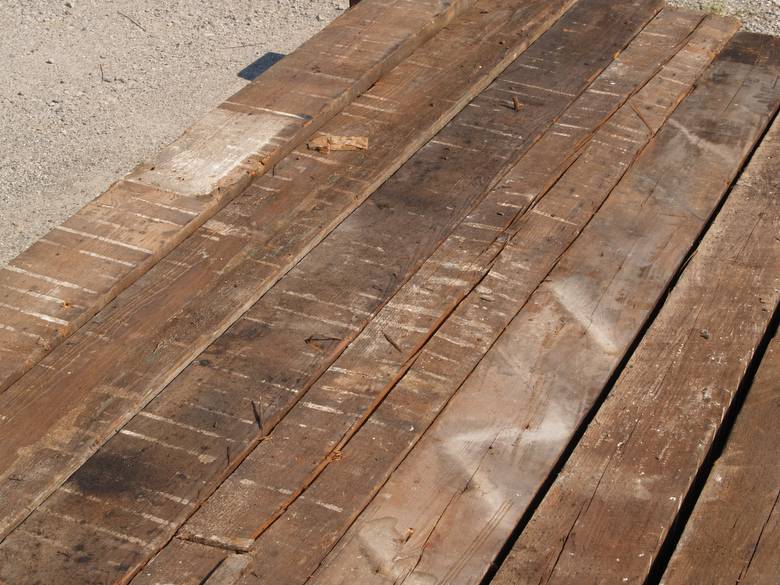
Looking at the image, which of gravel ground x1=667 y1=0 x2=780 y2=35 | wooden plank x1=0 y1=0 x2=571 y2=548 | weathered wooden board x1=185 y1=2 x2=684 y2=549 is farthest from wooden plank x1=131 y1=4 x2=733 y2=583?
gravel ground x1=667 y1=0 x2=780 y2=35

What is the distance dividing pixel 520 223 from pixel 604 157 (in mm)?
445

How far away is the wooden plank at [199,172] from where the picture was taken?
2.39 meters

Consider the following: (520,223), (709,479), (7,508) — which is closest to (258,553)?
(7,508)

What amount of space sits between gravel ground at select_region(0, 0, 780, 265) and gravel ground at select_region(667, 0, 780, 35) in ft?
0.04

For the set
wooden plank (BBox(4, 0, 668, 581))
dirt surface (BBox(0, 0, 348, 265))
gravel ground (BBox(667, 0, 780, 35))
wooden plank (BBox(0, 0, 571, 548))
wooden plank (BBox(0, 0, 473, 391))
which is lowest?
gravel ground (BBox(667, 0, 780, 35))

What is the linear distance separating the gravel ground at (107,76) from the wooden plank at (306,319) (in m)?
2.17

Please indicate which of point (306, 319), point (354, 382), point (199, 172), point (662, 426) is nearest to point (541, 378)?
point (662, 426)

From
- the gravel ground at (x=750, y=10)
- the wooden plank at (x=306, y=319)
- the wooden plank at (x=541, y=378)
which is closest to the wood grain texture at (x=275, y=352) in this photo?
the wooden plank at (x=306, y=319)

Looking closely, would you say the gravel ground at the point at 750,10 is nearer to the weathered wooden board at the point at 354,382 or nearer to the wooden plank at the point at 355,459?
the wooden plank at the point at 355,459

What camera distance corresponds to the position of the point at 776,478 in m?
2.05

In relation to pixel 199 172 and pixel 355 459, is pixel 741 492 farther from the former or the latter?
A: pixel 199 172

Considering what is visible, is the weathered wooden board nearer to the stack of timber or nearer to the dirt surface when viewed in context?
the stack of timber

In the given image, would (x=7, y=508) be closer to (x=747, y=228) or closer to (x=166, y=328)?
(x=166, y=328)

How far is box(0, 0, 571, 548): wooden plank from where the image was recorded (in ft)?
6.86
